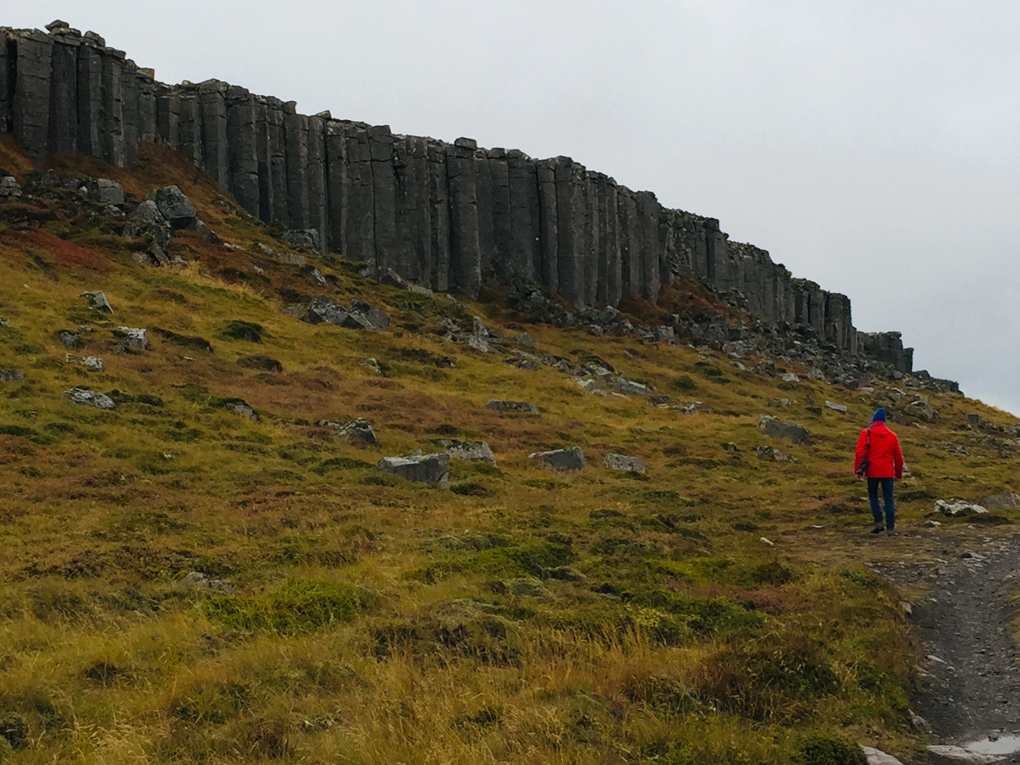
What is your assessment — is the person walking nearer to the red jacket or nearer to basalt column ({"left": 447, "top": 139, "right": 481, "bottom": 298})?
the red jacket

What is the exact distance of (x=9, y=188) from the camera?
166 feet

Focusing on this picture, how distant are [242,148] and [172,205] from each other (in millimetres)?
12451

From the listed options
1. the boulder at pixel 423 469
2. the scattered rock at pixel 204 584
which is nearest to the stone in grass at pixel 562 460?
the boulder at pixel 423 469

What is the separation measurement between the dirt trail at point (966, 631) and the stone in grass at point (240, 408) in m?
18.6

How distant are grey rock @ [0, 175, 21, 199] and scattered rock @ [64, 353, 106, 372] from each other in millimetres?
24135

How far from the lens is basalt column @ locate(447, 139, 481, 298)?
247 ft

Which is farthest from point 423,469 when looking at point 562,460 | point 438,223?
point 438,223

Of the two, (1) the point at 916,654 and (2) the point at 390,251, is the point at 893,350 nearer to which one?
(2) the point at 390,251

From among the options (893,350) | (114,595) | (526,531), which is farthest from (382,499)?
(893,350)

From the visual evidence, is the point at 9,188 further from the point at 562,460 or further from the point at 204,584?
the point at 204,584

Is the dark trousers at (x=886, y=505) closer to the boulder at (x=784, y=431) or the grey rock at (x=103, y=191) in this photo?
the boulder at (x=784, y=431)

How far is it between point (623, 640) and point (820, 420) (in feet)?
149

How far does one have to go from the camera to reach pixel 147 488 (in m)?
20.3

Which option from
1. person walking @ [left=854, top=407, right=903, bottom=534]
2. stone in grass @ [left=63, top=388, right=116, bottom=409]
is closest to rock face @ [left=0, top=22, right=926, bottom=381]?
stone in grass @ [left=63, top=388, right=116, bottom=409]
